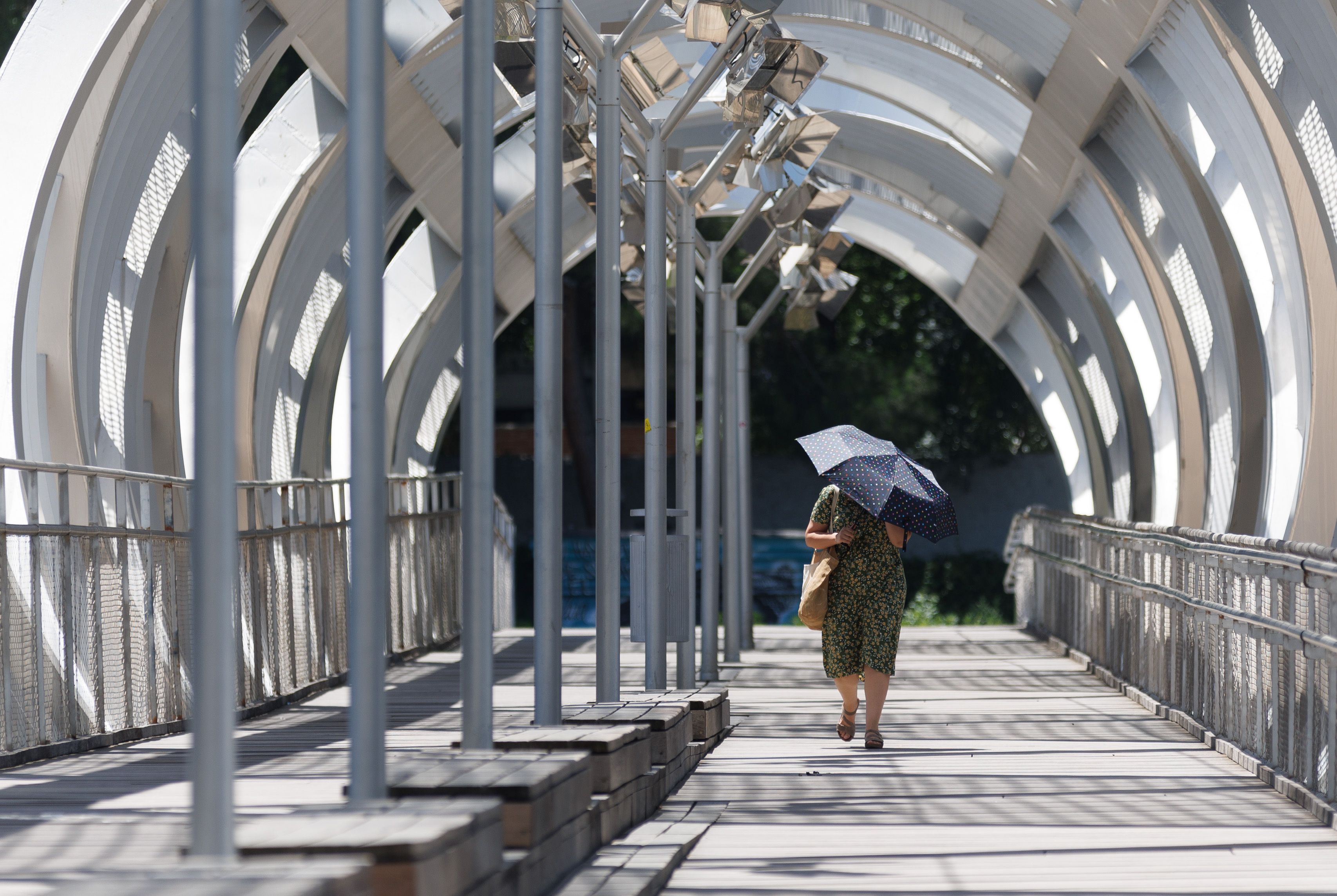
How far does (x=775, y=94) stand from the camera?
10.8 meters

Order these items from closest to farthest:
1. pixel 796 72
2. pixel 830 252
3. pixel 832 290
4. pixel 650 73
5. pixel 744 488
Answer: pixel 650 73
pixel 796 72
pixel 830 252
pixel 744 488
pixel 832 290

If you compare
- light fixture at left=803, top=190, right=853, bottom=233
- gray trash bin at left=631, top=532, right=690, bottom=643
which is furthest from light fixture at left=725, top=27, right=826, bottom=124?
light fixture at left=803, top=190, right=853, bottom=233

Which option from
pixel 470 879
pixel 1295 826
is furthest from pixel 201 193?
pixel 1295 826

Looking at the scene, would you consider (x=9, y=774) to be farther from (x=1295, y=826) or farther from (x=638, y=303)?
(x=638, y=303)

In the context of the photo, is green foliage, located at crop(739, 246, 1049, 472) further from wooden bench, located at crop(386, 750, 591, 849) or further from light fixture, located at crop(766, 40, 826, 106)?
wooden bench, located at crop(386, 750, 591, 849)

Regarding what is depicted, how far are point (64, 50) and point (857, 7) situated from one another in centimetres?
701

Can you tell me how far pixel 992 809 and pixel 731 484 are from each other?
8715 mm

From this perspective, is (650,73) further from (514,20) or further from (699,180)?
(699,180)

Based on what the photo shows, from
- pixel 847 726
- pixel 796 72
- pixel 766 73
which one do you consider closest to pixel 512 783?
pixel 847 726

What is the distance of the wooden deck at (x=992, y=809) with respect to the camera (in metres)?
5.82

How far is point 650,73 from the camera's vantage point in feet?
33.5

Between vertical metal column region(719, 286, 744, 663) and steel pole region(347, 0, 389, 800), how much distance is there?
1070 centimetres

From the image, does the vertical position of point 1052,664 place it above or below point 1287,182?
below

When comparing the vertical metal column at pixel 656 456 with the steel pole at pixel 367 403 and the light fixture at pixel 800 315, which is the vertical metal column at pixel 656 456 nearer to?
the steel pole at pixel 367 403
